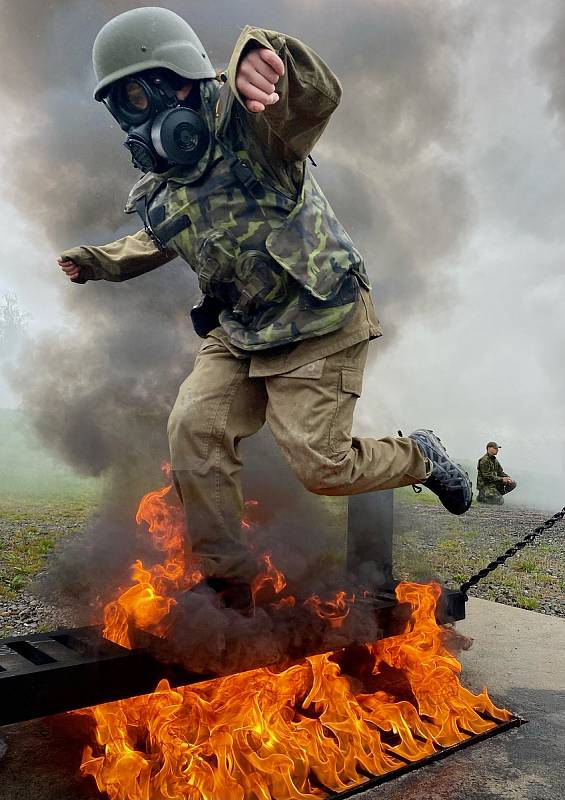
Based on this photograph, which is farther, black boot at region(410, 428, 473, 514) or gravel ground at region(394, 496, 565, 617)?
gravel ground at region(394, 496, 565, 617)

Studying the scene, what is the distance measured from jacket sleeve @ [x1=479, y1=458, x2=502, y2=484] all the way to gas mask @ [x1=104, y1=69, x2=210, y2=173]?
10.7 meters

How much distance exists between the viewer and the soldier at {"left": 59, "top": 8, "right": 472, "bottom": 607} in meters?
2.70

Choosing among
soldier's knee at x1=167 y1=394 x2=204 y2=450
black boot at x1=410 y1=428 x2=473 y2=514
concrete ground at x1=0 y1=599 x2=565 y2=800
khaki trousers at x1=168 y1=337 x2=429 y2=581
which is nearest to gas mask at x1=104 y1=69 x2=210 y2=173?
khaki trousers at x1=168 y1=337 x2=429 y2=581

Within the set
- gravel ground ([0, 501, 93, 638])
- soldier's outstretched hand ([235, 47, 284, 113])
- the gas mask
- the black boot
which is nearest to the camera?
soldier's outstretched hand ([235, 47, 284, 113])

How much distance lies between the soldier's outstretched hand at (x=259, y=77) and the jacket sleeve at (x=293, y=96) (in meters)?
0.02

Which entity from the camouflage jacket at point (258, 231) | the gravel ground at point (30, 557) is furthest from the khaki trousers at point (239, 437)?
the gravel ground at point (30, 557)

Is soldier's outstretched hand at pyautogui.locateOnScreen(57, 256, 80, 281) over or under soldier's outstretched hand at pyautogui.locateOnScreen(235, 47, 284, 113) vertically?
under

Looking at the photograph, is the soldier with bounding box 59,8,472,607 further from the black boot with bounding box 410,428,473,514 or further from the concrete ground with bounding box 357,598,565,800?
the concrete ground with bounding box 357,598,565,800

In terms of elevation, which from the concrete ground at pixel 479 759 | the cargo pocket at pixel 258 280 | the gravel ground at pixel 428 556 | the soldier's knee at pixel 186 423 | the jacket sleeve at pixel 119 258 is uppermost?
the jacket sleeve at pixel 119 258

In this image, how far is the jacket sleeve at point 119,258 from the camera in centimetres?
323

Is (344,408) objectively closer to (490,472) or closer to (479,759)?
(479,759)

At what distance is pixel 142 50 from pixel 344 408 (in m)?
1.56

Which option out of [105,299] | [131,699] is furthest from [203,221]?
[105,299]

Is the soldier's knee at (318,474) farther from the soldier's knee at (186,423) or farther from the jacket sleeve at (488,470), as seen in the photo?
the jacket sleeve at (488,470)
